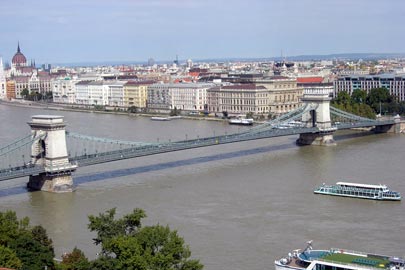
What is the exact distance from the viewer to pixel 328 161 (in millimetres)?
16281

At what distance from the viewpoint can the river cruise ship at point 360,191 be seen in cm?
1207

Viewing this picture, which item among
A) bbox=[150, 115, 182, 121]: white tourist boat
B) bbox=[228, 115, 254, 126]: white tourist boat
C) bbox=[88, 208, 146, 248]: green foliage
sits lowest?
bbox=[150, 115, 182, 121]: white tourist boat

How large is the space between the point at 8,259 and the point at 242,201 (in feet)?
18.2

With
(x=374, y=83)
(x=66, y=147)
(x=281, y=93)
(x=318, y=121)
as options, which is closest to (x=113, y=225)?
(x=66, y=147)

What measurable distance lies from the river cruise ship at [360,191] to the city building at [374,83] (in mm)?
18545

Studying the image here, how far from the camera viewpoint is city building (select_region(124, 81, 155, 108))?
3578 centimetres

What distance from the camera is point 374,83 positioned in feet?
106

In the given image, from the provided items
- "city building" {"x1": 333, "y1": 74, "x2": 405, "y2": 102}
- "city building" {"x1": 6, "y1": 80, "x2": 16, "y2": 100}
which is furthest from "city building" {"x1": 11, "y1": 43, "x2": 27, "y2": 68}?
"city building" {"x1": 333, "y1": 74, "x2": 405, "y2": 102}

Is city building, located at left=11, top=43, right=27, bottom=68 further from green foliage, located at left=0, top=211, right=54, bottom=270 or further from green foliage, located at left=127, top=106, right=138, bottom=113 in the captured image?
green foliage, located at left=0, top=211, right=54, bottom=270

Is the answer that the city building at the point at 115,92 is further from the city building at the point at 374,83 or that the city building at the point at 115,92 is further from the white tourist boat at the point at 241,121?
the white tourist boat at the point at 241,121

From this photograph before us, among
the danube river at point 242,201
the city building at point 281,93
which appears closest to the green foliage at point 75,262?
the danube river at point 242,201

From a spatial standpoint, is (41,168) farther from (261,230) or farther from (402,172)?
(402,172)

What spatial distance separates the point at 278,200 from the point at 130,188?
2.76m

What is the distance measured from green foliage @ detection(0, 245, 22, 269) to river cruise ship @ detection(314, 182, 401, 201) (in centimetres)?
668
